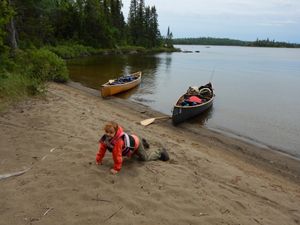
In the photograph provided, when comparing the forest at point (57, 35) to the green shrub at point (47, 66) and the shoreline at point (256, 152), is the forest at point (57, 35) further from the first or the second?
the shoreline at point (256, 152)

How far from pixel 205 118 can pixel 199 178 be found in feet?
36.2

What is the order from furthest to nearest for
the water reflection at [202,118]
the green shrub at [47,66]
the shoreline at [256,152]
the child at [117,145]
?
1. the green shrub at [47,66]
2. the water reflection at [202,118]
3. the shoreline at [256,152]
4. the child at [117,145]

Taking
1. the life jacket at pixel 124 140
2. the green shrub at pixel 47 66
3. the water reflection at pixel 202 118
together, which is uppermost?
the life jacket at pixel 124 140

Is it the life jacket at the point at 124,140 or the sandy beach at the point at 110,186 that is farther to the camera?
the life jacket at the point at 124,140

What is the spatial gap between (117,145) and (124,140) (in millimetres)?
294

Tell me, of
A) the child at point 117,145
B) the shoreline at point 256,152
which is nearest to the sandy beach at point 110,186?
the child at point 117,145

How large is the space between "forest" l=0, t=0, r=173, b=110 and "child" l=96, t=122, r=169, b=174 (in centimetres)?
644

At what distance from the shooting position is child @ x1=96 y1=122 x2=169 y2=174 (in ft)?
20.0

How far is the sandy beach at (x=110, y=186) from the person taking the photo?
487cm

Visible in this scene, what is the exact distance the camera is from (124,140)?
6.36m

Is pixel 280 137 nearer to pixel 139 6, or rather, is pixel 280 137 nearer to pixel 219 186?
pixel 219 186

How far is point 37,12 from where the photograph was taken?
A: 4256 cm

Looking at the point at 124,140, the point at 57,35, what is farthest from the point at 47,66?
the point at 57,35

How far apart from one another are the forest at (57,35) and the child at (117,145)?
644 cm
